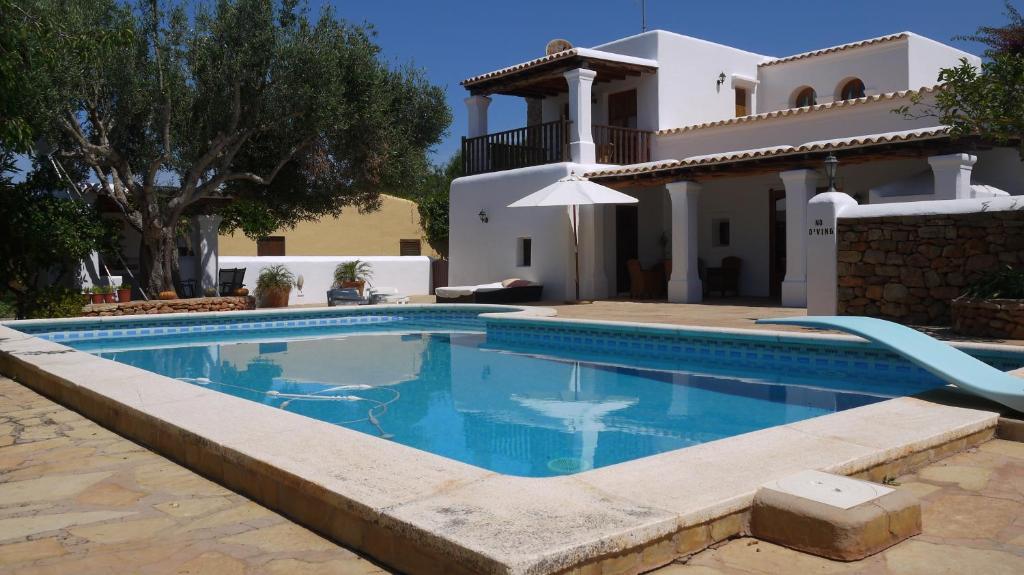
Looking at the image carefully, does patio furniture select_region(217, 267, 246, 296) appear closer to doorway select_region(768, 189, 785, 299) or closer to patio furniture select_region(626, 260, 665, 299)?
patio furniture select_region(626, 260, 665, 299)

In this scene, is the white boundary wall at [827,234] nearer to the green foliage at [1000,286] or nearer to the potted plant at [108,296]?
the green foliage at [1000,286]

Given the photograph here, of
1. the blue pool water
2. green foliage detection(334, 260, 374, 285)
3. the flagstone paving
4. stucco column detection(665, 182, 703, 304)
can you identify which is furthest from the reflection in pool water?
green foliage detection(334, 260, 374, 285)

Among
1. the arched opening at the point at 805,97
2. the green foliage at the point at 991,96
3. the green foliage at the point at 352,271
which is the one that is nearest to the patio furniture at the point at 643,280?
the arched opening at the point at 805,97

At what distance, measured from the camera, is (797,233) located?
14375mm

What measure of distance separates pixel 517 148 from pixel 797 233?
7.24 metres

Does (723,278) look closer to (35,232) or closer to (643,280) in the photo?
(643,280)

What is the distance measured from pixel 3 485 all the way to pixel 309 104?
11387 mm

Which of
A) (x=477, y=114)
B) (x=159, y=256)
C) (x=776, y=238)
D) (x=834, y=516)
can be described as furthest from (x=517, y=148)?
(x=834, y=516)

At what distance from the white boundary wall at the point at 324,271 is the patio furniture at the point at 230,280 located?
0.49 metres

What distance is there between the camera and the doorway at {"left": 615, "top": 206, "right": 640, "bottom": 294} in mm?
19141

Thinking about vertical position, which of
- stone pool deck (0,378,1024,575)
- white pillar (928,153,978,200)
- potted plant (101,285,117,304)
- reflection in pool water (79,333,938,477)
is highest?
white pillar (928,153,978,200)

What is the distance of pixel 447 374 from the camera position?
9.48m

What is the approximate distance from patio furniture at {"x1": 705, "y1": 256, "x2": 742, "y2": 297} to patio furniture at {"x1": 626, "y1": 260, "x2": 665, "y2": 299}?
1020mm

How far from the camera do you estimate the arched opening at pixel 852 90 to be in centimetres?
1858
